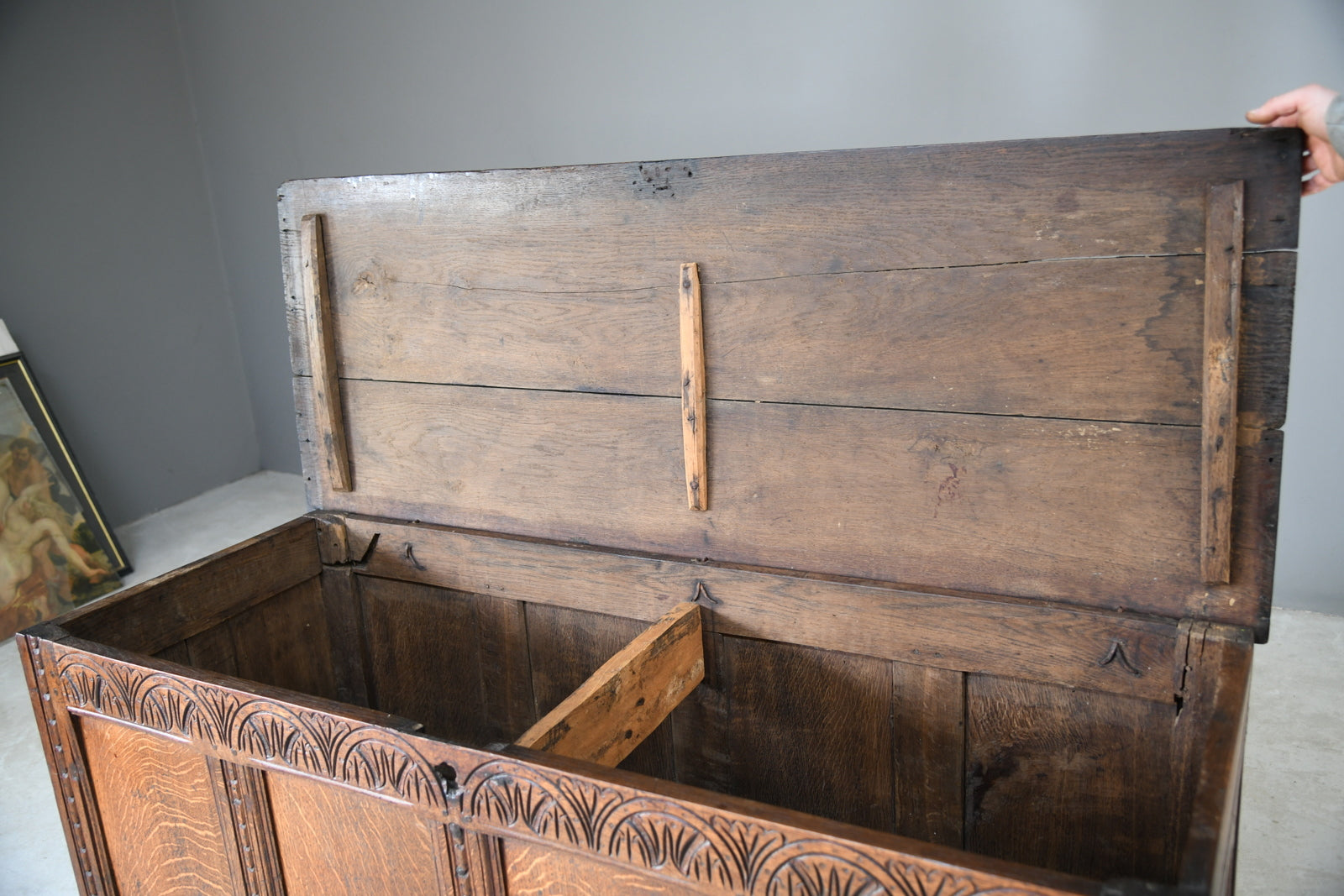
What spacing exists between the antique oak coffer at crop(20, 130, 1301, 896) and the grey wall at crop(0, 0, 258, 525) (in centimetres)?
275

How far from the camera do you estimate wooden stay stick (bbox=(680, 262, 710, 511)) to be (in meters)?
1.62

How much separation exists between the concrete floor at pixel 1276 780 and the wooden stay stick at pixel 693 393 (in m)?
1.34

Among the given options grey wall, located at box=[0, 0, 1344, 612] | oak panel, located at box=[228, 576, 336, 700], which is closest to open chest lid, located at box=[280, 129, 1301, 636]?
oak panel, located at box=[228, 576, 336, 700]

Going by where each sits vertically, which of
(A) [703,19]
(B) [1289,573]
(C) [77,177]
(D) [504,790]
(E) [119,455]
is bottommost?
(B) [1289,573]

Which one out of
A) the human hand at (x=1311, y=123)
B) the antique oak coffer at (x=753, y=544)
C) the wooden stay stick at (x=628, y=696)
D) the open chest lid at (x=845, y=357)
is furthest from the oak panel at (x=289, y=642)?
the human hand at (x=1311, y=123)

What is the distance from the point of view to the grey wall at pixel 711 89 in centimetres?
290

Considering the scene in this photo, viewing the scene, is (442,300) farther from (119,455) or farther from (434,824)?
(119,455)

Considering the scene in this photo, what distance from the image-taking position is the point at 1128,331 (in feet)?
4.44

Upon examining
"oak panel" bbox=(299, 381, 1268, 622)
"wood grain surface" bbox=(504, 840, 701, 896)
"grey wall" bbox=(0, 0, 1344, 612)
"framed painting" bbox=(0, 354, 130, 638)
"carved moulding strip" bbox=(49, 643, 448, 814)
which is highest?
"grey wall" bbox=(0, 0, 1344, 612)

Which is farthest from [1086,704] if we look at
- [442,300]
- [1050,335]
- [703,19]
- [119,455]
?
[119,455]

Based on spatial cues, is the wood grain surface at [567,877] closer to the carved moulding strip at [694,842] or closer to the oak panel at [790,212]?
the carved moulding strip at [694,842]

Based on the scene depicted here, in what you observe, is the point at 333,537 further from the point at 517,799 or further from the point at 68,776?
the point at 517,799

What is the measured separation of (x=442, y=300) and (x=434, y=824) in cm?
93

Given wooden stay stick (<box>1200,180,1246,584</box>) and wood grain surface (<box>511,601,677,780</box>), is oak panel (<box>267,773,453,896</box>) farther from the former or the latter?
wooden stay stick (<box>1200,180,1246,584</box>)
